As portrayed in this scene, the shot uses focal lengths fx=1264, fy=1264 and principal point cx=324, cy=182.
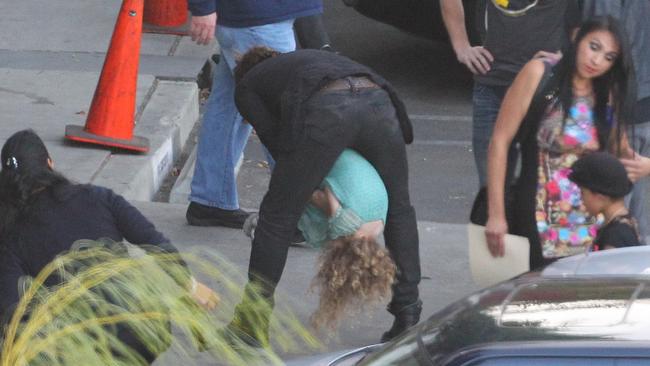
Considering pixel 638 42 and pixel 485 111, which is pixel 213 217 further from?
pixel 638 42

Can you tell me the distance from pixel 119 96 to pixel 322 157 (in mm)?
2799

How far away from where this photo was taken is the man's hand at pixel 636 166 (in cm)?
459

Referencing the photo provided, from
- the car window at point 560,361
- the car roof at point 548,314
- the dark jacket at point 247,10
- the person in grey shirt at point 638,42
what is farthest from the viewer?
the dark jacket at point 247,10

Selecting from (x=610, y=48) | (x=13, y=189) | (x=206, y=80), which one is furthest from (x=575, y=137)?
(x=206, y=80)

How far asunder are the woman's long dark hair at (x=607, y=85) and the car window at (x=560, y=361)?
1817 millimetres

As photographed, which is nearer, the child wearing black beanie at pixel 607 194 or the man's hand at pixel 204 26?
the child wearing black beanie at pixel 607 194

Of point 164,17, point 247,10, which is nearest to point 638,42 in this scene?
point 247,10

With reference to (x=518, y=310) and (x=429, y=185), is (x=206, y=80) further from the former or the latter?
(x=518, y=310)

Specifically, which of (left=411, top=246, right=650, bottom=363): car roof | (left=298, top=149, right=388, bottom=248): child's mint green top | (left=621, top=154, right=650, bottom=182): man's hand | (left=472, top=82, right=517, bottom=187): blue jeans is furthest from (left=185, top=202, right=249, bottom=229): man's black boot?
(left=411, top=246, right=650, bottom=363): car roof

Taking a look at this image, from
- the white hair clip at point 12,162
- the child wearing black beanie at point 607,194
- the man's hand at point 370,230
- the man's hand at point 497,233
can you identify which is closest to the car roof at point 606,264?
the child wearing black beanie at point 607,194

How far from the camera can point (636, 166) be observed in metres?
4.61

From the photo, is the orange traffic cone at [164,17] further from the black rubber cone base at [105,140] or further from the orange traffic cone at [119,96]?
the black rubber cone base at [105,140]

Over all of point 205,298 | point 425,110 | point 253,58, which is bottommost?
point 425,110

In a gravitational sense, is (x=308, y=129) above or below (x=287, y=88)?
below
